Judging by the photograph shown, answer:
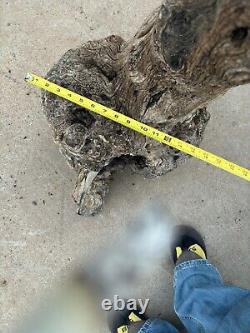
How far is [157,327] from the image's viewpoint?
2.60m

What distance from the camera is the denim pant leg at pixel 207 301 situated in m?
2.29

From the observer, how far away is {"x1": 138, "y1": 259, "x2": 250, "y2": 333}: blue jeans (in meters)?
2.29

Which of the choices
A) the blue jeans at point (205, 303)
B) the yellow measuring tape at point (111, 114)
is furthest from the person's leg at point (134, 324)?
the yellow measuring tape at point (111, 114)

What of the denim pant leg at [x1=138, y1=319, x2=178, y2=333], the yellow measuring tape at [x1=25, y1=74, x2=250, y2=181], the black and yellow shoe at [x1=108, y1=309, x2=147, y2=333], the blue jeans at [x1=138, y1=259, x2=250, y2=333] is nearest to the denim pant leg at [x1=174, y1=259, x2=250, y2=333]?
the blue jeans at [x1=138, y1=259, x2=250, y2=333]

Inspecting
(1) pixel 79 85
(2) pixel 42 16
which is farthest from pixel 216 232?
(2) pixel 42 16

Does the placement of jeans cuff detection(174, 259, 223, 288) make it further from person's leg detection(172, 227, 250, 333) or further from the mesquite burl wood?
the mesquite burl wood

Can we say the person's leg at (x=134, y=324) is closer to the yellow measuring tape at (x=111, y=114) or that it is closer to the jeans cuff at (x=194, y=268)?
the jeans cuff at (x=194, y=268)

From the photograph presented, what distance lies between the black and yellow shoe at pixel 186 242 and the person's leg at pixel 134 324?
0.38m

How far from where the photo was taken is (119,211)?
2.76 meters

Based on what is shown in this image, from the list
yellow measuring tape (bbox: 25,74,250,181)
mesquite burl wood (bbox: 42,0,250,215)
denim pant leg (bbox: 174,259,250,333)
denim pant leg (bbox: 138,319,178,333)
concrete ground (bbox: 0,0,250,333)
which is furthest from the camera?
concrete ground (bbox: 0,0,250,333)

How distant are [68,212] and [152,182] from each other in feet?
1.77

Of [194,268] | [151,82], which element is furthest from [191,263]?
[151,82]

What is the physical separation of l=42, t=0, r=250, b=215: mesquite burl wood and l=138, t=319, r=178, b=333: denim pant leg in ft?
2.36

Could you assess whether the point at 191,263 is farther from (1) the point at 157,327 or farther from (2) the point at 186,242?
(1) the point at 157,327
